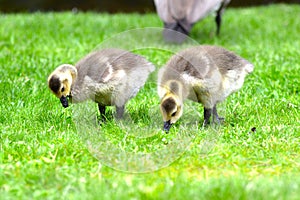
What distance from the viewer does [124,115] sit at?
4.70 m

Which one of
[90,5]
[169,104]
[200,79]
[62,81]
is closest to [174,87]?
[169,104]

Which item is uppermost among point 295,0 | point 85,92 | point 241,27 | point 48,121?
point 85,92

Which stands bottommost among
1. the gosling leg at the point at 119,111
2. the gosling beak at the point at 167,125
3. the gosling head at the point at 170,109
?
the gosling leg at the point at 119,111

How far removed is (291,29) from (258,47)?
168 centimetres

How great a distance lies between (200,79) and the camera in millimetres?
4453

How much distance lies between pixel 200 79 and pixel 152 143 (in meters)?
0.58

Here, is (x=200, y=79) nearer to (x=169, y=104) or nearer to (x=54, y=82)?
(x=169, y=104)

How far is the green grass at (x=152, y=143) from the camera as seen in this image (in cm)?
344

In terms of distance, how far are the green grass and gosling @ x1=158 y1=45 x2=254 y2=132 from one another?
0.13 m

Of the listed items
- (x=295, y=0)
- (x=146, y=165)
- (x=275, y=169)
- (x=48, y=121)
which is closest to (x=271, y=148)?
(x=275, y=169)

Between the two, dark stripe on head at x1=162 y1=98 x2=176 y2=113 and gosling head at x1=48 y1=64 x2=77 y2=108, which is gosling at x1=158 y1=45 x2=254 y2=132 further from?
gosling head at x1=48 y1=64 x2=77 y2=108

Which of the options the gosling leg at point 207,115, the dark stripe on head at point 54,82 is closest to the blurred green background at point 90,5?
the gosling leg at point 207,115

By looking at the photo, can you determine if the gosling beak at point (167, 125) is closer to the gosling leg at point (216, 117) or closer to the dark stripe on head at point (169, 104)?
the dark stripe on head at point (169, 104)

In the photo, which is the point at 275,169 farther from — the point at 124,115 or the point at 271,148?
the point at 124,115
